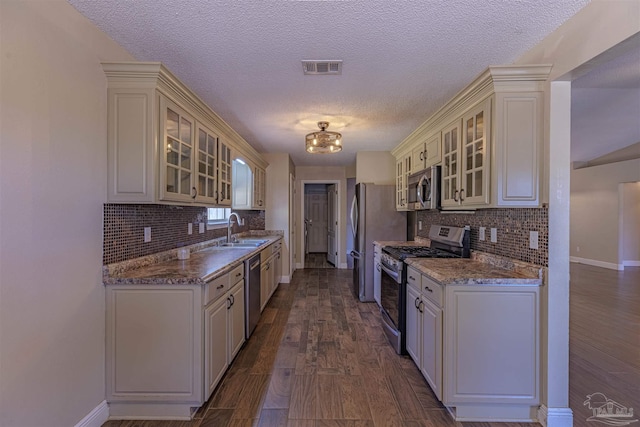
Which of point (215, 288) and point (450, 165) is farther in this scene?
point (450, 165)

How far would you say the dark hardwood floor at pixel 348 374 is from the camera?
1846 millimetres

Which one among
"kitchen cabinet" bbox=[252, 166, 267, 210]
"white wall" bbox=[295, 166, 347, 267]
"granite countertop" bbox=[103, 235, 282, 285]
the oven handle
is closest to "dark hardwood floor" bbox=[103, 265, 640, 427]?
the oven handle

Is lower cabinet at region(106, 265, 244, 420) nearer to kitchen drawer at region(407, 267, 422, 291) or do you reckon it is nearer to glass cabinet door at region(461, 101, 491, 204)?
kitchen drawer at region(407, 267, 422, 291)

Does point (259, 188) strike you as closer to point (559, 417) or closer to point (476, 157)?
point (476, 157)

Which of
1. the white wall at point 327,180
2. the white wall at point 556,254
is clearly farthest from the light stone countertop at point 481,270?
the white wall at point 327,180

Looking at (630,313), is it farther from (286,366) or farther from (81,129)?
(81,129)

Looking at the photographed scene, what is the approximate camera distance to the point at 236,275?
247cm

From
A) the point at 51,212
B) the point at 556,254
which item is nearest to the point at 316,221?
the point at 556,254

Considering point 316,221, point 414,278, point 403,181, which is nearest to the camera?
point 414,278

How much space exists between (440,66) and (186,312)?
2430 millimetres

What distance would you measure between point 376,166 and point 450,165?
2.41 metres

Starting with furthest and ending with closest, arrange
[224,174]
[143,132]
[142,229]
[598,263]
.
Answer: [598,263] < [224,174] < [142,229] < [143,132]

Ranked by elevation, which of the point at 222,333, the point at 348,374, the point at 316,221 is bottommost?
the point at 348,374

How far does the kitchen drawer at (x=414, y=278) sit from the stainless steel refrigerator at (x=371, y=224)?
1.76 meters
